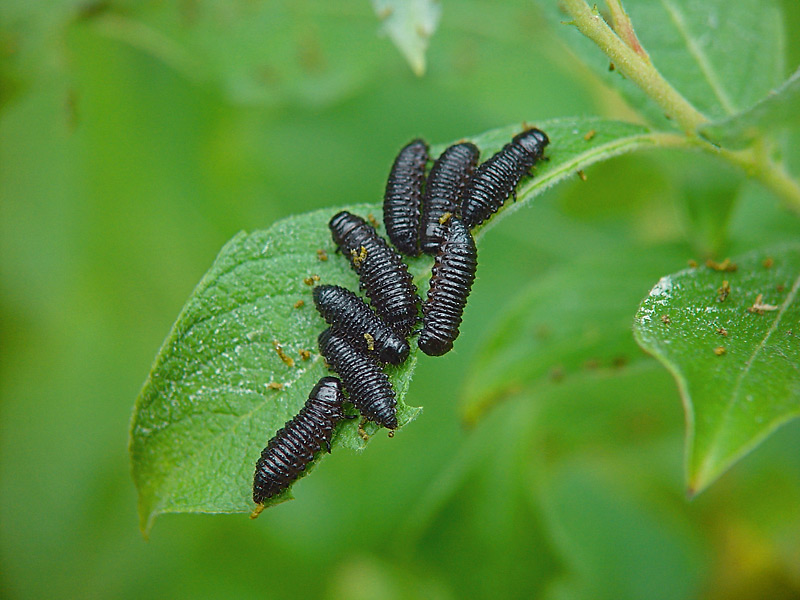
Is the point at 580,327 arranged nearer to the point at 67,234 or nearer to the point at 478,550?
the point at 478,550

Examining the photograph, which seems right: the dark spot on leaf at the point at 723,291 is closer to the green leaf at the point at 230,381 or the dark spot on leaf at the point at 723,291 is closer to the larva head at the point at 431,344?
the larva head at the point at 431,344

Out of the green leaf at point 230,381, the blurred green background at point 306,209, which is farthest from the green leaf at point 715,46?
the green leaf at point 230,381

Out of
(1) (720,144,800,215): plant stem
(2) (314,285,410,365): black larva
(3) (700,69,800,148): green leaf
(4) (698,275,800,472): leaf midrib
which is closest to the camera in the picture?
(4) (698,275,800,472): leaf midrib

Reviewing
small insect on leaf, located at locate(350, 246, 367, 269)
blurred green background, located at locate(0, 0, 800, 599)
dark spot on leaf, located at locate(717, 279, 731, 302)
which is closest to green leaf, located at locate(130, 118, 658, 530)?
small insect on leaf, located at locate(350, 246, 367, 269)

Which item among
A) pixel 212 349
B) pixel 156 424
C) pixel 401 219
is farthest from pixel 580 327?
pixel 156 424

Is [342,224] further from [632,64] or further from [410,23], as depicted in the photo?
[632,64]

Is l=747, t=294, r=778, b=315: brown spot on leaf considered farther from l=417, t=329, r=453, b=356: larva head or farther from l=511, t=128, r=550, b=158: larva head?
l=417, t=329, r=453, b=356: larva head
